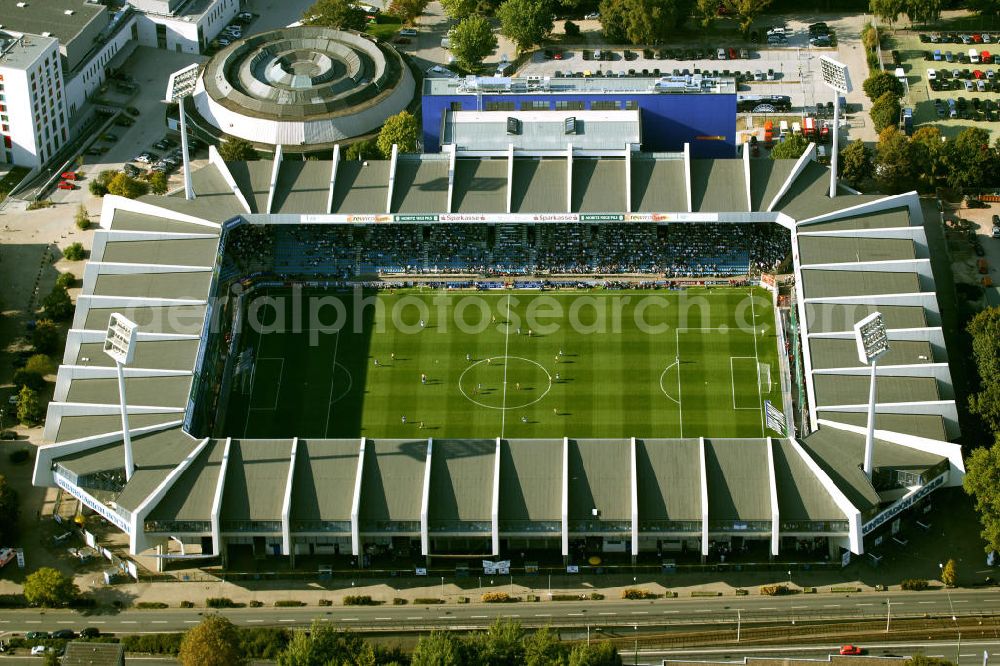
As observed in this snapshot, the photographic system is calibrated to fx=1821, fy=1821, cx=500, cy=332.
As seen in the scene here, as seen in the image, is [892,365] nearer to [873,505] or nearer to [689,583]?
[873,505]

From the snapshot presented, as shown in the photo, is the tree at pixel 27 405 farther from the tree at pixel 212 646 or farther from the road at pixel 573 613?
the tree at pixel 212 646

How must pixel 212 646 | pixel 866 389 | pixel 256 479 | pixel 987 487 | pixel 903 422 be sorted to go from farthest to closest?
pixel 866 389 → pixel 903 422 → pixel 256 479 → pixel 987 487 → pixel 212 646

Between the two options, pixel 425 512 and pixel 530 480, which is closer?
pixel 425 512

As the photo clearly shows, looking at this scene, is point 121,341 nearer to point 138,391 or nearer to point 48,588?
point 138,391

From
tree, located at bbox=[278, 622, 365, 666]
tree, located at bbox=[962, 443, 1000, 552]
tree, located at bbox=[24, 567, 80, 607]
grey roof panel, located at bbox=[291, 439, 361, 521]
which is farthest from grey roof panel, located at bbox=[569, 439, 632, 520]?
tree, located at bbox=[24, 567, 80, 607]

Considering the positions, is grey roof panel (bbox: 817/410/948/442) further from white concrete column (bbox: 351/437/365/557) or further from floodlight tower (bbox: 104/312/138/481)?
floodlight tower (bbox: 104/312/138/481)

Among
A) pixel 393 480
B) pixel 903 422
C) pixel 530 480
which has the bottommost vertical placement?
pixel 393 480

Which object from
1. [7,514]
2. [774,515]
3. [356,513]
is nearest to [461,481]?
[356,513]
